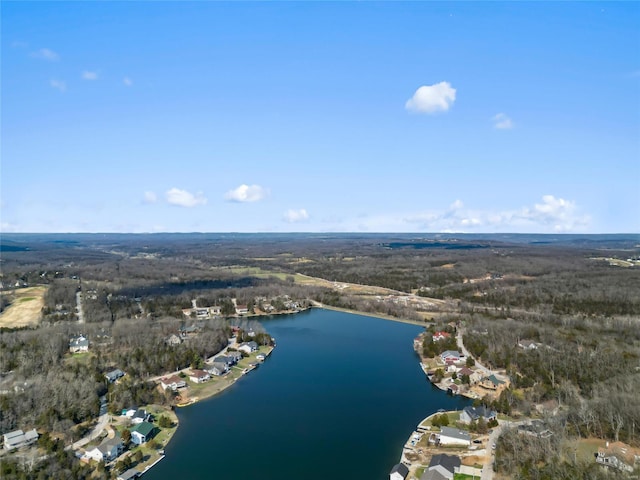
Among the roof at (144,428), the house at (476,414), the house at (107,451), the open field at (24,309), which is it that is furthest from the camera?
the open field at (24,309)

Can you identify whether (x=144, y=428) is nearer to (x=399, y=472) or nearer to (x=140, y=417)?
(x=140, y=417)

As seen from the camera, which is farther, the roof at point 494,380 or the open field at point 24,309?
the open field at point 24,309

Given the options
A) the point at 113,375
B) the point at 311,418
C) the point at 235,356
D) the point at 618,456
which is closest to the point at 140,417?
the point at 113,375

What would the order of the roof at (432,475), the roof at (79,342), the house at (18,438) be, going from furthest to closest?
the roof at (79,342)
the house at (18,438)
the roof at (432,475)

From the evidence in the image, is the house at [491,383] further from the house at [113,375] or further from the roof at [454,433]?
the house at [113,375]

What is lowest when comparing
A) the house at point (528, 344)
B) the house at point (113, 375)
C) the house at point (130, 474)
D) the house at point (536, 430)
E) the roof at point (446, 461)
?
the house at point (130, 474)

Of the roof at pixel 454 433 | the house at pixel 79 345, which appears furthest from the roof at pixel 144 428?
the house at pixel 79 345
